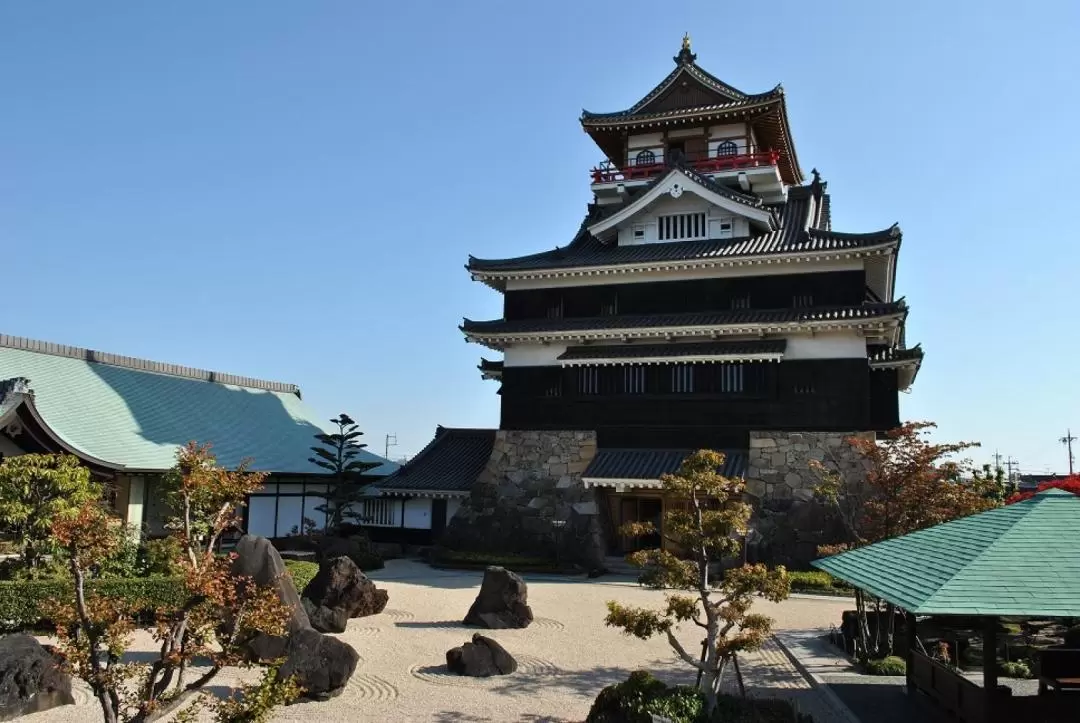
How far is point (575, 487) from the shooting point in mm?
29094

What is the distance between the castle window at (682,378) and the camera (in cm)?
2852

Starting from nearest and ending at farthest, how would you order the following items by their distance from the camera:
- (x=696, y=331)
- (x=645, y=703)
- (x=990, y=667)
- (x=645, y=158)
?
1. (x=990, y=667)
2. (x=645, y=703)
3. (x=696, y=331)
4. (x=645, y=158)

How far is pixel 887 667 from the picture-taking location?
46.9 ft

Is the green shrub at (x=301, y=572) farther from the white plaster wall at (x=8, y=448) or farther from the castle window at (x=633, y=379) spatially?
the castle window at (x=633, y=379)

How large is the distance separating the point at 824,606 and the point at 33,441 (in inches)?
894

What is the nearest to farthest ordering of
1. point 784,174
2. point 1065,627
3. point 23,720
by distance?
point 23,720, point 1065,627, point 784,174

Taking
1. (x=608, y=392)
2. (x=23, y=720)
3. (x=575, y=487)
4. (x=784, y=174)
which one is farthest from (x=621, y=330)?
(x=23, y=720)

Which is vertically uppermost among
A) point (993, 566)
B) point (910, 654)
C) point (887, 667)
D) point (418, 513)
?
point (993, 566)

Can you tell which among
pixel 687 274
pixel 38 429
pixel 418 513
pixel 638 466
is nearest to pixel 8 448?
pixel 38 429

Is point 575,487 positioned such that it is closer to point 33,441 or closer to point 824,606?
point 824,606

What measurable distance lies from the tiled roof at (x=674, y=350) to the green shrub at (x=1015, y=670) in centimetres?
1379

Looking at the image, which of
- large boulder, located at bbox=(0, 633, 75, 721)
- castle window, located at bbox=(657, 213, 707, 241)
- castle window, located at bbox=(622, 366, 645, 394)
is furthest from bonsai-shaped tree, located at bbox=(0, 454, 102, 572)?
castle window, located at bbox=(657, 213, 707, 241)

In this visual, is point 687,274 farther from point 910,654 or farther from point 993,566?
point 993,566

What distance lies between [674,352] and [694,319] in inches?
56.1
